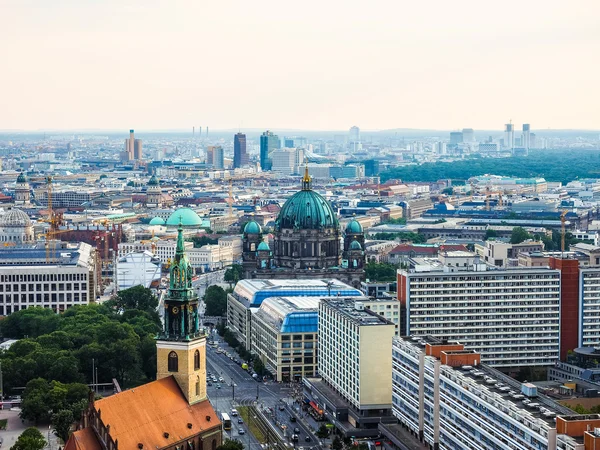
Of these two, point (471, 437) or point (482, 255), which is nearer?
point (471, 437)

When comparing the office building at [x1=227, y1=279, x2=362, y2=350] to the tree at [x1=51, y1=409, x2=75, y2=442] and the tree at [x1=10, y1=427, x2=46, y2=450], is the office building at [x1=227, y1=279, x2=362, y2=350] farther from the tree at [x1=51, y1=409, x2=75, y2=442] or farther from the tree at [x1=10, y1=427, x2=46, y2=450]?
the tree at [x1=10, y1=427, x2=46, y2=450]

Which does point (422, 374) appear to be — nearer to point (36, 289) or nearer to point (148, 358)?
point (148, 358)

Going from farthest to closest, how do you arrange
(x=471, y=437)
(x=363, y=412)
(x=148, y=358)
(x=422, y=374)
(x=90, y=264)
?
1. (x=90, y=264)
2. (x=148, y=358)
3. (x=363, y=412)
4. (x=422, y=374)
5. (x=471, y=437)

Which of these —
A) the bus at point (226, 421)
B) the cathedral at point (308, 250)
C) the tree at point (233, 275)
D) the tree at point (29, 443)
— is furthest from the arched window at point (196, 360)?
the tree at point (233, 275)

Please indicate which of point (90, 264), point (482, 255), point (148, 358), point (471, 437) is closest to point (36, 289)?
point (90, 264)

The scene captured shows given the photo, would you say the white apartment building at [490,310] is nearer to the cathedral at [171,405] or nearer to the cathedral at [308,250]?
the cathedral at [308,250]

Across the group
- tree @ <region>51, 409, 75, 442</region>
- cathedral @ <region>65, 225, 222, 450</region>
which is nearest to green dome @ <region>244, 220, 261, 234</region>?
tree @ <region>51, 409, 75, 442</region>
